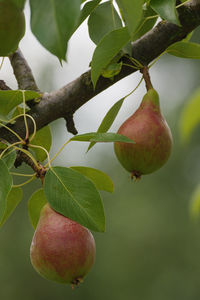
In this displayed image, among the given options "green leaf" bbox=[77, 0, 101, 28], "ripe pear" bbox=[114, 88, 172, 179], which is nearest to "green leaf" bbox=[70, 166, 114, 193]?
"ripe pear" bbox=[114, 88, 172, 179]

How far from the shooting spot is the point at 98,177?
1.13m

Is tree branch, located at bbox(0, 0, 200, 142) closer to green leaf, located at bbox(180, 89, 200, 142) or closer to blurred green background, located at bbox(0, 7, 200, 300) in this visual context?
green leaf, located at bbox(180, 89, 200, 142)

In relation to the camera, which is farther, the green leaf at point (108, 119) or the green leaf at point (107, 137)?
the green leaf at point (108, 119)

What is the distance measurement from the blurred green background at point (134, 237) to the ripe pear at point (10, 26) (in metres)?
8.23

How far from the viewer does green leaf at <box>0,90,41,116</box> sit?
1.00 m

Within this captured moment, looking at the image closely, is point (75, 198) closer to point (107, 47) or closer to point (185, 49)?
point (107, 47)

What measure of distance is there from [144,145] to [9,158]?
24cm

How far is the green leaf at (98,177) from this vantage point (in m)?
1.12

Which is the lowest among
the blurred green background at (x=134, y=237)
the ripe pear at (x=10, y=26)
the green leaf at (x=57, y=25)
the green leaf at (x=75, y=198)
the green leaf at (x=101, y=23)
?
the blurred green background at (x=134, y=237)

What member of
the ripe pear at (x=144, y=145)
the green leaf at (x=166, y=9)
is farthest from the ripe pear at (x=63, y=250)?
the green leaf at (x=166, y=9)

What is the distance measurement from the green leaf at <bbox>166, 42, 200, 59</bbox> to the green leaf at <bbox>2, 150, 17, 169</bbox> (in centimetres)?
36

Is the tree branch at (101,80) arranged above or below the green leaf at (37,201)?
above

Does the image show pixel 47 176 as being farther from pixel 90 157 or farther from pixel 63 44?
pixel 90 157

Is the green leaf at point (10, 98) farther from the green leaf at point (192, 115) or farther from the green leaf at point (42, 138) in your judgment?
the green leaf at point (192, 115)
